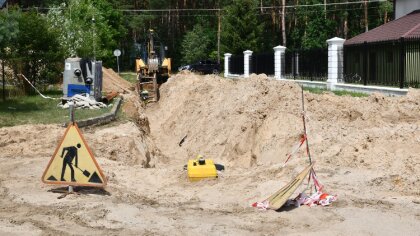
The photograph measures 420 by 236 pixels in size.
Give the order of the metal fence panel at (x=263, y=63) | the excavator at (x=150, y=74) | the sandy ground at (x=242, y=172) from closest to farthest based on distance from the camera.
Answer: the sandy ground at (x=242, y=172)
the excavator at (x=150, y=74)
the metal fence panel at (x=263, y=63)

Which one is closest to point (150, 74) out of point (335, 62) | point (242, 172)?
point (335, 62)

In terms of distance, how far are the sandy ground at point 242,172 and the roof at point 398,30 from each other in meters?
9.24

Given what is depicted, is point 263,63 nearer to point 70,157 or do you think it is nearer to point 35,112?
point 35,112

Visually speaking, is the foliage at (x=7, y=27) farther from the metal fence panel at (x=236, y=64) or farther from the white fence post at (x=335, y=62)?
the metal fence panel at (x=236, y=64)

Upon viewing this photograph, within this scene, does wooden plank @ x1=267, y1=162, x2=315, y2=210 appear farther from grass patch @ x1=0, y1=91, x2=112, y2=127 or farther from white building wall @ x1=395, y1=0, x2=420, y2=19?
white building wall @ x1=395, y1=0, x2=420, y2=19

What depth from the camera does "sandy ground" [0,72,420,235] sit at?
785cm

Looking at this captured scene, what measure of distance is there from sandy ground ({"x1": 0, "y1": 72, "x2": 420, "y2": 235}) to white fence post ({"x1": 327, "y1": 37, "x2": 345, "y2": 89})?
5.41 m

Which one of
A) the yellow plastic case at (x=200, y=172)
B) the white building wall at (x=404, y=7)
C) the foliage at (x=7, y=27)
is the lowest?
the yellow plastic case at (x=200, y=172)

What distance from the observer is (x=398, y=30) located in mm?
27953

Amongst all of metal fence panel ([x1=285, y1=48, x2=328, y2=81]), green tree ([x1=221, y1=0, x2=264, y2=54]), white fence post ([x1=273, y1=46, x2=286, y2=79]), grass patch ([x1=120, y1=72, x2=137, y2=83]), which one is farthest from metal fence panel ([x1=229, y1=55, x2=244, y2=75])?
green tree ([x1=221, y1=0, x2=264, y2=54])

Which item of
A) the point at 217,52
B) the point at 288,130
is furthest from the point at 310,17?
the point at 288,130

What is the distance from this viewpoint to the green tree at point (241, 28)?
58406 millimetres

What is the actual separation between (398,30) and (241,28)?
104 ft

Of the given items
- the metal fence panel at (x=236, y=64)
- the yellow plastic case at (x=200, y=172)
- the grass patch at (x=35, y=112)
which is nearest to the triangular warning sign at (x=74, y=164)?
the yellow plastic case at (x=200, y=172)
